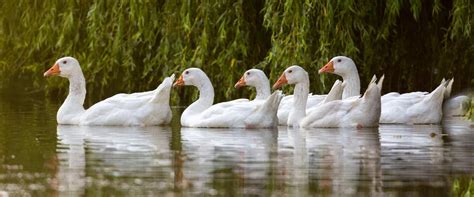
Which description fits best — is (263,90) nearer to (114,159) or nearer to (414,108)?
(414,108)

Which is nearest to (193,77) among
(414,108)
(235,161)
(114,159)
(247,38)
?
(414,108)

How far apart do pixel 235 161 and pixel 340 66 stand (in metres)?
7.05

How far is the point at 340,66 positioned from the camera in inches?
787

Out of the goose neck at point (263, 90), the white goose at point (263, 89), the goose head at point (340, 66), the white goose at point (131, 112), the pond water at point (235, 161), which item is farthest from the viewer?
the goose head at point (340, 66)

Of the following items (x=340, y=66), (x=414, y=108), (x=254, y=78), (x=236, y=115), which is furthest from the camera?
(x=340, y=66)

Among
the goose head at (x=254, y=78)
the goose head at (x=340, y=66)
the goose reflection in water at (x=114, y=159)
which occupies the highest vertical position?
the goose head at (x=340, y=66)

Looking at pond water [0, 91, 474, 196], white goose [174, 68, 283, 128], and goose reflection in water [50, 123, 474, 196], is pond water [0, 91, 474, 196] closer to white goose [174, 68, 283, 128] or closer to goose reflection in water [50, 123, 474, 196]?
goose reflection in water [50, 123, 474, 196]

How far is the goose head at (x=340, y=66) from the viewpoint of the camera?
20.0m

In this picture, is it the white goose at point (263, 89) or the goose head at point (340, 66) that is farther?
the goose head at point (340, 66)

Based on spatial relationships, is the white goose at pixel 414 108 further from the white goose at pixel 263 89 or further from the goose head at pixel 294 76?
the goose head at pixel 294 76

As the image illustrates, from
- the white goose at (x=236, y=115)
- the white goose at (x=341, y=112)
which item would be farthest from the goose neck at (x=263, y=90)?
the white goose at (x=341, y=112)

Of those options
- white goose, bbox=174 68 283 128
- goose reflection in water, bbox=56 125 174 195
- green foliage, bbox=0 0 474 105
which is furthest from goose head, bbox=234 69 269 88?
goose reflection in water, bbox=56 125 174 195

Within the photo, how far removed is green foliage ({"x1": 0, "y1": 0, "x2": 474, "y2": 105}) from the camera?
69.2 feet

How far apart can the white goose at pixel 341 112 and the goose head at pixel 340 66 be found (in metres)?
1.37
